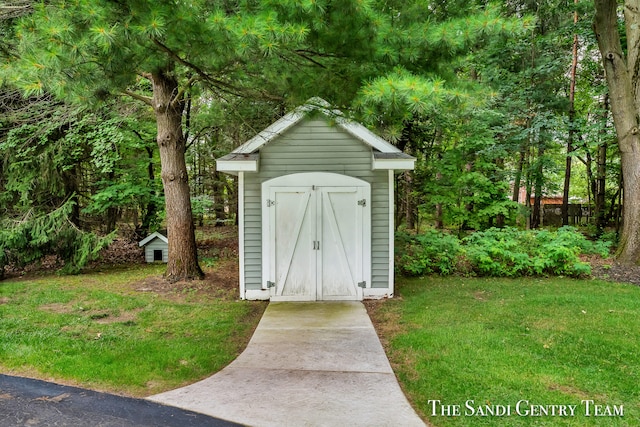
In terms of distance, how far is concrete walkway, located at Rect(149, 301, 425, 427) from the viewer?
2.82 metres

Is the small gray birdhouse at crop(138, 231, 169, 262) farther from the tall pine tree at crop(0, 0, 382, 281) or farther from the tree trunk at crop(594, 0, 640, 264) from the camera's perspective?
the tree trunk at crop(594, 0, 640, 264)

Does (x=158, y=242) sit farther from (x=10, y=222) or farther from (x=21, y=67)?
(x=21, y=67)

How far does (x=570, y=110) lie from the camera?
11.0 metres

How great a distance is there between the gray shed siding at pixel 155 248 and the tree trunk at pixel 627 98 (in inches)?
399

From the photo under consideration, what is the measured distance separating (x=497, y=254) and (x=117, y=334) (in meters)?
6.90

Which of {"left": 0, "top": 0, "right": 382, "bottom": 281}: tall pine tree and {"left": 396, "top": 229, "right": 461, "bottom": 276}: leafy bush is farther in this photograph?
{"left": 396, "top": 229, "right": 461, "bottom": 276}: leafy bush

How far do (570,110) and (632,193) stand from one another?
3.96m

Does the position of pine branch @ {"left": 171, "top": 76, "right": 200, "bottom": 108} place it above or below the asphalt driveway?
above

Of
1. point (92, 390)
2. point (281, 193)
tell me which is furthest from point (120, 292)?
point (92, 390)

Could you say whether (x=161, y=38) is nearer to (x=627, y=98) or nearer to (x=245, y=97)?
(x=245, y=97)

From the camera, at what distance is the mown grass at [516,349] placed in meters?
2.99

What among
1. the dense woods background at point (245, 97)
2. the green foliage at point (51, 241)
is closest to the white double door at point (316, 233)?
the dense woods background at point (245, 97)

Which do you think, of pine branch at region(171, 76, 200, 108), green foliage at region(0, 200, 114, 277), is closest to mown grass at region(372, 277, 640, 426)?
pine branch at region(171, 76, 200, 108)

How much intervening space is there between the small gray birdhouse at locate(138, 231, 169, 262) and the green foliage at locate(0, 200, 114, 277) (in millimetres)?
1438
